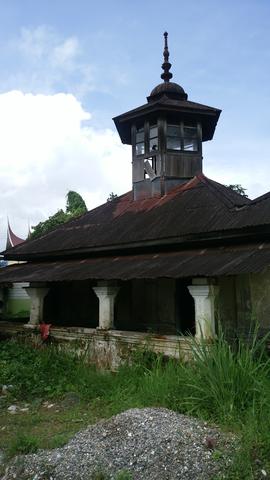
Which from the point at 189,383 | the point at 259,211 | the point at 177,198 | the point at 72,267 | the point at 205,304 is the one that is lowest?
the point at 189,383

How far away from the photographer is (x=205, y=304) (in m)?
7.18

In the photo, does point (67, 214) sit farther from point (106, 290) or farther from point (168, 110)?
point (106, 290)

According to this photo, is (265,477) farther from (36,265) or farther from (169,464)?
(36,265)

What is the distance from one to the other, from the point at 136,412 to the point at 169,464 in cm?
110

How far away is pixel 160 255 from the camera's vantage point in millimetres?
9078

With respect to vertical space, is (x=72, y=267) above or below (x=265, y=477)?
above

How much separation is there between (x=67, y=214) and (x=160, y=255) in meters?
18.7

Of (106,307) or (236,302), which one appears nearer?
(106,307)

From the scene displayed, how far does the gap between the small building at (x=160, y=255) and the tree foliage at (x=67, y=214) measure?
37.2 feet

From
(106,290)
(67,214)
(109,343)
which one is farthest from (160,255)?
(67,214)

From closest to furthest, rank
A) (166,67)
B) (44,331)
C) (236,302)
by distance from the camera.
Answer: (236,302), (44,331), (166,67)

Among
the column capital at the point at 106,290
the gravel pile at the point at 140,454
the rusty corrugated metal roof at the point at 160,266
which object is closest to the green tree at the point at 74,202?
the rusty corrugated metal roof at the point at 160,266

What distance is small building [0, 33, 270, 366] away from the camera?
25.0 ft

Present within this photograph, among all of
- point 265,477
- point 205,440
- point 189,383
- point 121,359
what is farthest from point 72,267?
point 265,477
